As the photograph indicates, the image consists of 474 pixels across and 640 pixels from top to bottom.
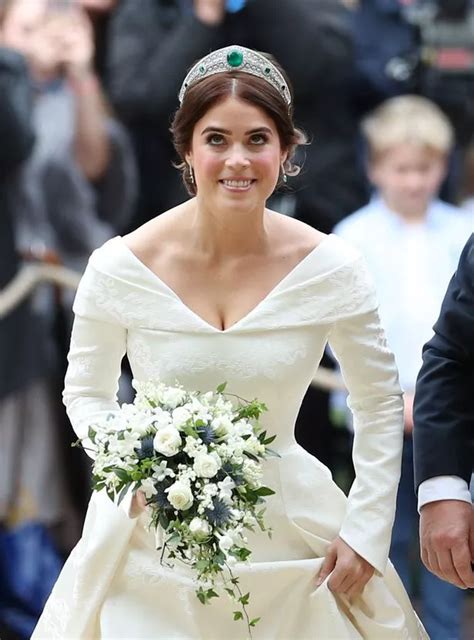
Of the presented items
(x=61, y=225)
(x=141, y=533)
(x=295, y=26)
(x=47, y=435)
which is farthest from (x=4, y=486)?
(x=141, y=533)

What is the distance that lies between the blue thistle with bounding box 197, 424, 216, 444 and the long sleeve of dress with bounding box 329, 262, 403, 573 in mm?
586

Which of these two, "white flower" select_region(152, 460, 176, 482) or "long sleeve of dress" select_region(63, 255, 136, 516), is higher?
"long sleeve of dress" select_region(63, 255, 136, 516)

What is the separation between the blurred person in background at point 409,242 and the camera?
7.00 metres

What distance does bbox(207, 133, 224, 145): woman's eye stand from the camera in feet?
15.0

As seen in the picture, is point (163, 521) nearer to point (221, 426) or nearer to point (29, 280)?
point (221, 426)

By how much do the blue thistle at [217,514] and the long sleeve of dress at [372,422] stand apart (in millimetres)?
559

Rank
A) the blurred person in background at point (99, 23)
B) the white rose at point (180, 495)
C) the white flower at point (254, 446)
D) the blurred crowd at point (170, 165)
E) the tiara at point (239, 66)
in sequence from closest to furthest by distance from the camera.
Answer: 1. the white rose at point (180, 495)
2. the white flower at point (254, 446)
3. the tiara at point (239, 66)
4. the blurred crowd at point (170, 165)
5. the blurred person in background at point (99, 23)

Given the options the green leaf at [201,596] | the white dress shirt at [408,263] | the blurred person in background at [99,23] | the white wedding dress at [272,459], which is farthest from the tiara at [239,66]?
the blurred person in background at [99,23]

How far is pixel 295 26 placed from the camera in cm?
730

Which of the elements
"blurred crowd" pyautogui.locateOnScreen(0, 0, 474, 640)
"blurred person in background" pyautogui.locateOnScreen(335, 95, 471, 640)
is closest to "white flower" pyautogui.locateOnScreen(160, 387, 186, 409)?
"blurred person in background" pyautogui.locateOnScreen(335, 95, 471, 640)

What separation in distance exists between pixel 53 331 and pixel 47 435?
46cm

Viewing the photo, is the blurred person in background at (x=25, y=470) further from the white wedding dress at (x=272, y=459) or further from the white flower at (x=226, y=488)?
the white flower at (x=226, y=488)

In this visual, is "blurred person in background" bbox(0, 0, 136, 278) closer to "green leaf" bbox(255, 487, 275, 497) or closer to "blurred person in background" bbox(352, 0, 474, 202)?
"blurred person in background" bbox(352, 0, 474, 202)

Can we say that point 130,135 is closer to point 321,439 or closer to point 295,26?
point 295,26
